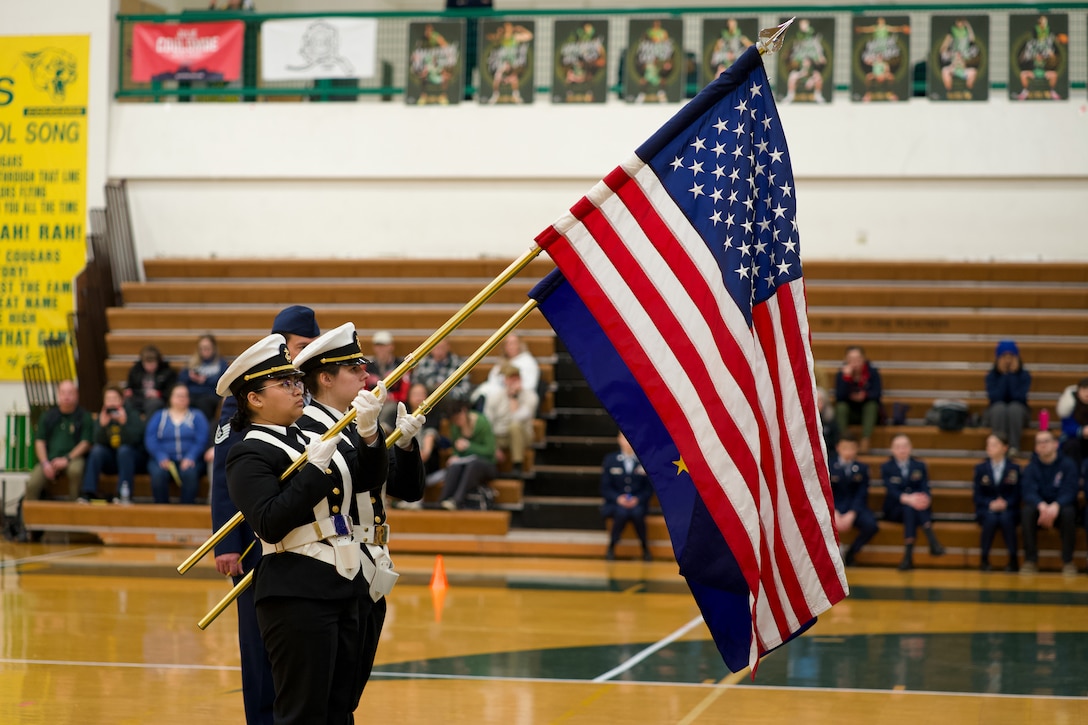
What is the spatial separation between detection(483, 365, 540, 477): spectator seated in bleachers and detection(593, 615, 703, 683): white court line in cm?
477

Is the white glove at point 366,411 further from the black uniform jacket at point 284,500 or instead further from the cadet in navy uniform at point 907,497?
the cadet in navy uniform at point 907,497

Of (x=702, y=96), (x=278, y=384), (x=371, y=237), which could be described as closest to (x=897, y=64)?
(x=371, y=237)

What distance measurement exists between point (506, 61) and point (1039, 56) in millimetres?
6899

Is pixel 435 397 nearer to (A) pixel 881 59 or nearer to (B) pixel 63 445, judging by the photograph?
(B) pixel 63 445

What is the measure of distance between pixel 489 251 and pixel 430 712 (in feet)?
38.5

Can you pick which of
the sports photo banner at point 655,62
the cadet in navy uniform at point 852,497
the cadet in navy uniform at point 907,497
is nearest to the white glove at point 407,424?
the cadet in navy uniform at point 852,497

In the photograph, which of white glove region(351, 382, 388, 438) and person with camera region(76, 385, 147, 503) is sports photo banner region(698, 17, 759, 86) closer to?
person with camera region(76, 385, 147, 503)

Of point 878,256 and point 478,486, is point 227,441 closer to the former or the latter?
point 478,486

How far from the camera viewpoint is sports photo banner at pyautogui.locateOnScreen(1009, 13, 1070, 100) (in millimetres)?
16391

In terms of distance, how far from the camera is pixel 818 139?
55.3ft

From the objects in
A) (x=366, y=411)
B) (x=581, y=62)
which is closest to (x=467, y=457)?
(x=581, y=62)

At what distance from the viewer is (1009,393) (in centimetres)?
1402

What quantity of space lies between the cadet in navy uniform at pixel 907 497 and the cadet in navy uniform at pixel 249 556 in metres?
8.98

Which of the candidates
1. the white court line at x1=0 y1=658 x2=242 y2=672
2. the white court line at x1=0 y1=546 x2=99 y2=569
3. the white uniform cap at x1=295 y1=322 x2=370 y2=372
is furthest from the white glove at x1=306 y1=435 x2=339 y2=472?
the white court line at x1=0 y1=546 x2=99 y2=569
